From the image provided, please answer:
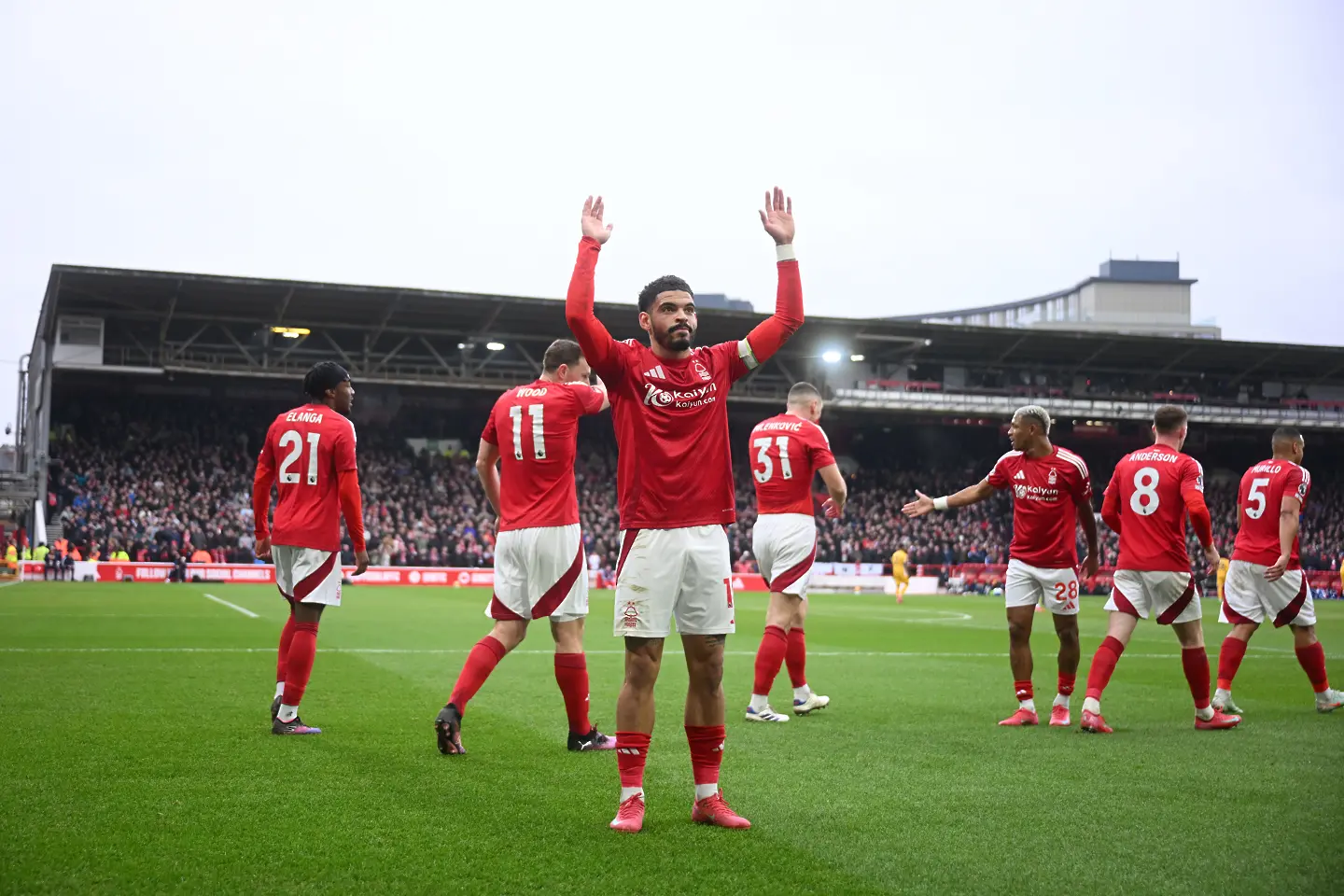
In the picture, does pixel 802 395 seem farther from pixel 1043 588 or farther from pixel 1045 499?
pixel 1043 588

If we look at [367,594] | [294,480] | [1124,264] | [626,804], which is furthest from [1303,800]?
[1124,264]

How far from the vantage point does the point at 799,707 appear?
347 inches

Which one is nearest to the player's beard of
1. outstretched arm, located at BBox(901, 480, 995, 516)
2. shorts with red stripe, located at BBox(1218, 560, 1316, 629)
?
outstretched arm, located at BBox(901, 480, 995, 516)

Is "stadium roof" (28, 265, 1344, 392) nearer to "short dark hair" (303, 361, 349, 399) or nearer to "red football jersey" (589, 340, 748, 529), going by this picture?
"short dark hair" (303, 361, 349, 399)

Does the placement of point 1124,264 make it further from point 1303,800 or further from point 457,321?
point 1303,800

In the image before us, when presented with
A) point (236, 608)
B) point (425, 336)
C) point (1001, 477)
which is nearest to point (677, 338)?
point (1001, 477)

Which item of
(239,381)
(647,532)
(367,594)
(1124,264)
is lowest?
(367,594)

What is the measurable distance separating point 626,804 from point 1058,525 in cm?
490

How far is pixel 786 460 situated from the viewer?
29.3 ft

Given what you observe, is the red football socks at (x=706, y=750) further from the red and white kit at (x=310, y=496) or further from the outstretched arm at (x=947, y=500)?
the red and white kit at (x=310, y=496)

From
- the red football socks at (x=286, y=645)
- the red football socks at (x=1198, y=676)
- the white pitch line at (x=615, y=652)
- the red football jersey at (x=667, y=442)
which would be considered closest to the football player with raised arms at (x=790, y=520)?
the red football socks at (x=1198, y=676)

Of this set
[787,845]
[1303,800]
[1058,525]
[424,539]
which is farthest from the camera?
[424,539]

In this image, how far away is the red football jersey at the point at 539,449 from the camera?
711cm

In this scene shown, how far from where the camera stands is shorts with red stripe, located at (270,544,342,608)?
757 cm
